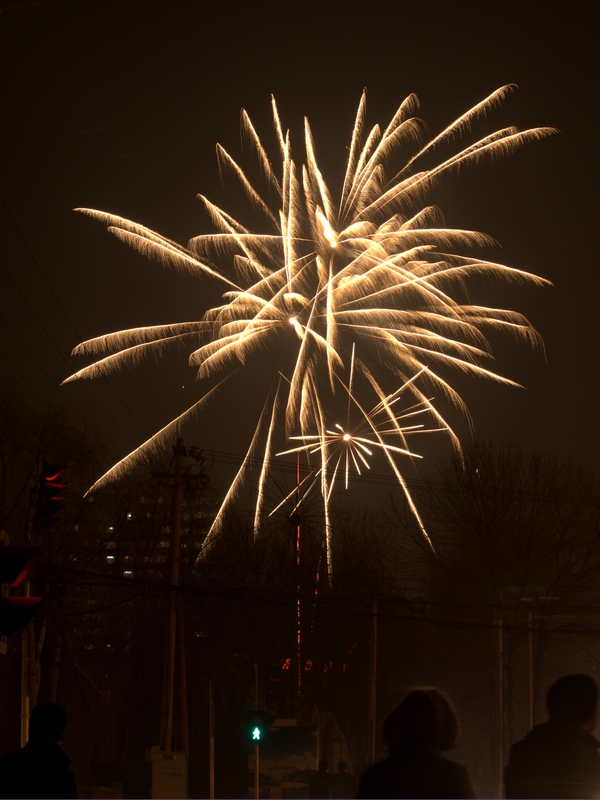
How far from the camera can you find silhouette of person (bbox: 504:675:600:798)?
4301mm

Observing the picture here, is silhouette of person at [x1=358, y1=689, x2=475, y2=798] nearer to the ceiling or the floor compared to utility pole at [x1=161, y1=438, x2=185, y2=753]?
nearer to the ceiling

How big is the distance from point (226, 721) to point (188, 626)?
4814 mm

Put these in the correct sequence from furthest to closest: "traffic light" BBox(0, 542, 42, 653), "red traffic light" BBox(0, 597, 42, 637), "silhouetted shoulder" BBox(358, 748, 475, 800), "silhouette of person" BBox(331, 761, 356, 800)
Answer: "silhouette of person" BBox(331, 761, 356, 800) → "red traffic light" BBox(0, 597, 42, 637) → "traffic light" BBox(0, 542, 42, 653) → "silhouetted shoulder" BBox(358, 748, 475, 800)

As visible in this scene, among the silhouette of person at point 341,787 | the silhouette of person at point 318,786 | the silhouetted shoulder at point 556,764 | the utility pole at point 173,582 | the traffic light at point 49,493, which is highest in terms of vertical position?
the traffic light at point 49,493

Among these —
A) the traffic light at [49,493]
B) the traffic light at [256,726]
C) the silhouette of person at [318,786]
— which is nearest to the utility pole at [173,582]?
the traffic light at [256,726]

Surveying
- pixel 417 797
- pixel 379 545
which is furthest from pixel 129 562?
pixel 417 797

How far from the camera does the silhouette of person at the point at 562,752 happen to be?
4.30 metres

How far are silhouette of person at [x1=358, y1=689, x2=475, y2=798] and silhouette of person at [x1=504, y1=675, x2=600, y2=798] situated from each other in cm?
56

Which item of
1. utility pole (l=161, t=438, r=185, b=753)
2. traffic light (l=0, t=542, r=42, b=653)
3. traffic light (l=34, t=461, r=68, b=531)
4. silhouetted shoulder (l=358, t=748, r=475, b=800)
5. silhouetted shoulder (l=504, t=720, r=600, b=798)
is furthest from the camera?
utility pole (l=161, t=438, r=185, b=753)

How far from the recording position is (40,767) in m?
4.82

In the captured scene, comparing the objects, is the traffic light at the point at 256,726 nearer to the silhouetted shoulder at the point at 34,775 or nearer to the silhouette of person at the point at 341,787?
the silhouette of person at the point at 341,787

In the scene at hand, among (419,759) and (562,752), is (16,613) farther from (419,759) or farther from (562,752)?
(562,752)

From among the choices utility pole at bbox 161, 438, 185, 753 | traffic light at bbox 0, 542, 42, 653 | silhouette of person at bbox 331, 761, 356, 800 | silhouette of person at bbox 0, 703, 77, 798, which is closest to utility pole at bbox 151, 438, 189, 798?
utility pole at bbox 161, 438, 185, 753

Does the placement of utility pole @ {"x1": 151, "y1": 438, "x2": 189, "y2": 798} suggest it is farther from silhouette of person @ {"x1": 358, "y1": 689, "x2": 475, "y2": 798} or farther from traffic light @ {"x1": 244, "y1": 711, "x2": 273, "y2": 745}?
silhouette of person @ {"x1": 358, "y1": 689, "x2": 475, "y2": 798}
